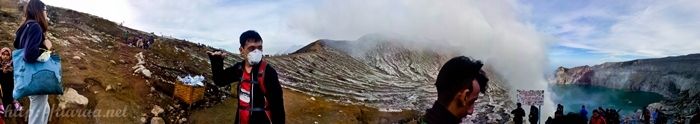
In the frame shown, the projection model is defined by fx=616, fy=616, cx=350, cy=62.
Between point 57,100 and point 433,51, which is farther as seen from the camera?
point 433,51

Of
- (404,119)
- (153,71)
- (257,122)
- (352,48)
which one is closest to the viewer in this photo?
(257,122)

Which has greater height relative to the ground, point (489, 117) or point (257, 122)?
point (257, 122)

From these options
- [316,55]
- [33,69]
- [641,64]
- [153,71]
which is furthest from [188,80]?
[641,64]

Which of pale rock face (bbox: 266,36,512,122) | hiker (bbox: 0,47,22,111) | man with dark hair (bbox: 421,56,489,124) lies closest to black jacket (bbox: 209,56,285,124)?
man with dark hair (bbox: 421,56,489,124)

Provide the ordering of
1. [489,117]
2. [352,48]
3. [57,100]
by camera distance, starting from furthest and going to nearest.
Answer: [352,48]
[489,117]
[57,100]

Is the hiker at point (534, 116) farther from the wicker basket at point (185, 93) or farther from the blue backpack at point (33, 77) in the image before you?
the blue backpack at point (33, 77)

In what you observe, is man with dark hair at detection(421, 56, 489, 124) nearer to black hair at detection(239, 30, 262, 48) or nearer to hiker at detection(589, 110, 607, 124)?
black hair at detection(239, 30, 262, 48)

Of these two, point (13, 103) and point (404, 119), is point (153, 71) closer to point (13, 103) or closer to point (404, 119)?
point (13, 103)

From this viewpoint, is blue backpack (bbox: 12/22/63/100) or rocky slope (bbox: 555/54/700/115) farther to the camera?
rocky slope (bbox: 555/54/700/115)
